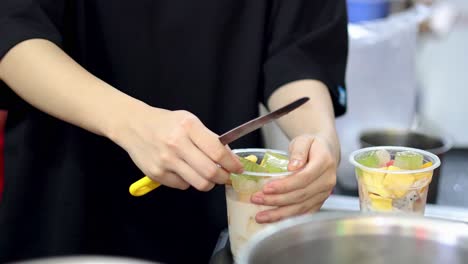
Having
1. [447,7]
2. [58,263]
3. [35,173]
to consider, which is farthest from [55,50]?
[447,7]

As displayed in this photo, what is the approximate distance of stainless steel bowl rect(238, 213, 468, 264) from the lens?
0.65 m

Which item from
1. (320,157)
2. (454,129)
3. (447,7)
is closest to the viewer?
(320,157)

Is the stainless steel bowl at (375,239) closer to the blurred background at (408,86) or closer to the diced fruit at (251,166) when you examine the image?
the diced fruit at (251,166)

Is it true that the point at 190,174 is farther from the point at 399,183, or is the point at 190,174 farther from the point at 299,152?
the point at 399,183

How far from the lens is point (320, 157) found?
886 millimetres

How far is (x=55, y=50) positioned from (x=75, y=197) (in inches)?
11.8

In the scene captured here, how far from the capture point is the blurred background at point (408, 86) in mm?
1682

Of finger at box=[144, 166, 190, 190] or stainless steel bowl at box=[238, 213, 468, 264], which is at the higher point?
stainless steel bowl at box=[238, 213, 468, 264]

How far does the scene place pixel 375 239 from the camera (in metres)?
0.66

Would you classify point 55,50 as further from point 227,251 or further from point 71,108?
point 227,251

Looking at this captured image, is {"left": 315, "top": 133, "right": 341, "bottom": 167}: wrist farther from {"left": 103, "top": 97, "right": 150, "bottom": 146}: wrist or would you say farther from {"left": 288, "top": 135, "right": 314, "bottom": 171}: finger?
{"left": 103, "top": 97, "right": 150, "bottom": 146}: wrist

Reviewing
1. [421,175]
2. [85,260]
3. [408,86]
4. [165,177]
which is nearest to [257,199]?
[165,177]

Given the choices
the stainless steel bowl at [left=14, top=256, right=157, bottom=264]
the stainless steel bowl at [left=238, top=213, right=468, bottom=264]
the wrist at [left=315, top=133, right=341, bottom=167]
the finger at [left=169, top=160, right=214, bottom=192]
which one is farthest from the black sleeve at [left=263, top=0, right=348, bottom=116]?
the stainless steel bowl at [left=14, top=256, right=157, bottom=264]

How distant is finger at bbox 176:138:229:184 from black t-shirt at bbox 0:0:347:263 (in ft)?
1.15
